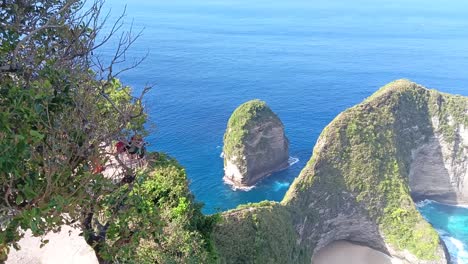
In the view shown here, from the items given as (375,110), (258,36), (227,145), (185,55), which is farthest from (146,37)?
(375,110)

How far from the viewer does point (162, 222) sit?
37.3ft

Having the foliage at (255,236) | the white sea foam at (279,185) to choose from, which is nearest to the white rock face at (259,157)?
the white sea foam at (279,185)

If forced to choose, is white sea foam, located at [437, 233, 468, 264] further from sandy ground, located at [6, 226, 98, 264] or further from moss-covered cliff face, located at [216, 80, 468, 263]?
sandy ground, located at [6, 226, 98, 264]

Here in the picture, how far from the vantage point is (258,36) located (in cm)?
13412

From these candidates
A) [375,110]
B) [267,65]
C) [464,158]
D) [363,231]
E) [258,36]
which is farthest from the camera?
[258,36]

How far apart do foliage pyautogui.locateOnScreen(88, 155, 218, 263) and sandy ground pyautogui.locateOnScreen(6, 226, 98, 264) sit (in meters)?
3.23

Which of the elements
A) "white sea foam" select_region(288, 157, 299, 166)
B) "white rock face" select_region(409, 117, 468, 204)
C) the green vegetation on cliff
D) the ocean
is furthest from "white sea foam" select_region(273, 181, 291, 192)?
"white rock face" select_region(409, 117, 468, 204)

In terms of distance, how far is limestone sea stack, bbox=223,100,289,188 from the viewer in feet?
180

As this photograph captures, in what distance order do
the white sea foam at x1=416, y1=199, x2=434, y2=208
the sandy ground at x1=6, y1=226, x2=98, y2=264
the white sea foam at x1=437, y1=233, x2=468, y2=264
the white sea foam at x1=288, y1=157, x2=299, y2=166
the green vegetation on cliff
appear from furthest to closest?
1. the white sea foam at x1=288, y1=157, x2=299, y2=166
2. the white sea foam at x1=416, y1=199, x2=434, y2=208
3. the green vegetation on cliff
4. the white sea foam at x1=437, y1=233, x2=468, y2=264
5. the sandy ground at x1=6, y1=226, x2=98, y2=264

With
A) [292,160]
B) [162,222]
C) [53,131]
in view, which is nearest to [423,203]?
[292,160]

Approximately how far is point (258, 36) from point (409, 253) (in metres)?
104

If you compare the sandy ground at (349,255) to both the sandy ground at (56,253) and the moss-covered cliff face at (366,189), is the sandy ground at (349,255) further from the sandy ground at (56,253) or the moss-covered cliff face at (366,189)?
the sandy ground at (56,253)

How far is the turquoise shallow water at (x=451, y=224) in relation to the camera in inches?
1807

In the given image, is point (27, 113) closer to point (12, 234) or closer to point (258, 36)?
point (12, 234)
